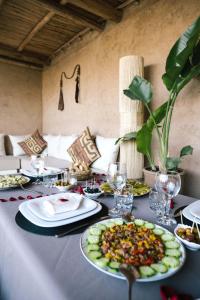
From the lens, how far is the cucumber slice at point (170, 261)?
524 mm

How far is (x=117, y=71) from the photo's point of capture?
2.86 m

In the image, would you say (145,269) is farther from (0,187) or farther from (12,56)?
(12,56)

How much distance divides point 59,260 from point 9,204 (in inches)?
19.5

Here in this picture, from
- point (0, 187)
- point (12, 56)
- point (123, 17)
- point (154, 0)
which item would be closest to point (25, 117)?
point (12, 56)

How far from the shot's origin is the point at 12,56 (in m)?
4.20

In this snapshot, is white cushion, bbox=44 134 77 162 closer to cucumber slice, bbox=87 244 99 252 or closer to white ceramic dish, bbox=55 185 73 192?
white ceramic dish, bbox=55 185 73 192

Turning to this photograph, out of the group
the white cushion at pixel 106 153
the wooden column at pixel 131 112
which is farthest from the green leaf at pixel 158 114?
the white cushion at pixel 106 153

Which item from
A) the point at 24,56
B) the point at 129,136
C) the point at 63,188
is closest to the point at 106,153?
the point at 129,136

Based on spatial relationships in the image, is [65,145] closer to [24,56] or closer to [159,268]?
[24,56]

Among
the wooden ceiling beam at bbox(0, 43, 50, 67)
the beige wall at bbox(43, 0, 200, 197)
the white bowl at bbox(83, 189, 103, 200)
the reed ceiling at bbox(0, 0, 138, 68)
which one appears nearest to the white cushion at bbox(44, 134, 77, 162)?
the beige wall at bbox(43, 0, 200, 197)

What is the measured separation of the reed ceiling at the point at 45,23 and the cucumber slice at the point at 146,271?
2.66 meters

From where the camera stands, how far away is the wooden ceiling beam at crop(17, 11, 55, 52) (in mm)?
2804

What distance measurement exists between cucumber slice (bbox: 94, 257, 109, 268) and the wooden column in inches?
67.5

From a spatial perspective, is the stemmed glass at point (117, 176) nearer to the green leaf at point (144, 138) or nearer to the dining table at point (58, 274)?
the dining table at point (58, 274)
